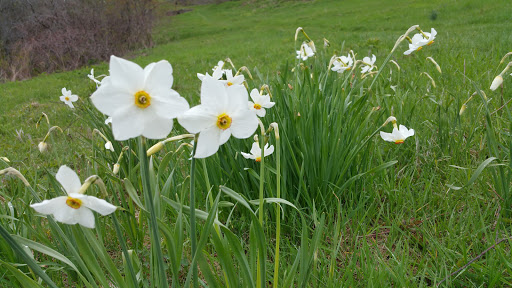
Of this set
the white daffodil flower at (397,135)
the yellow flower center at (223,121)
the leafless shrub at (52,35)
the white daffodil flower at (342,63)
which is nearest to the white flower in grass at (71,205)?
the yellow flower center at (223,121)

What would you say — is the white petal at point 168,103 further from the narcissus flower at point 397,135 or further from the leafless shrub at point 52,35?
the leafless shrub at point 52,35

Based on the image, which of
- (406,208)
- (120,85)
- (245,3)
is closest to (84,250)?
(120,85)

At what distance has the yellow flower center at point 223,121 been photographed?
804 millimetres

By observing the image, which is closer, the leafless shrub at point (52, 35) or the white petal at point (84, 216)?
the white petal at point (84, 216)

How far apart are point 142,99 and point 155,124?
0.17 ft

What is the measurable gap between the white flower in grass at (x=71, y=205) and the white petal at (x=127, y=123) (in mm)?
159

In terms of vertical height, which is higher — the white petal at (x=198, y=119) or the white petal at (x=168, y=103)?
the white petal at (x=168, y=103)

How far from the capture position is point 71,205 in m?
0.78

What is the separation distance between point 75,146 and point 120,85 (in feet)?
11.4

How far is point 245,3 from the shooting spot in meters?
30.9

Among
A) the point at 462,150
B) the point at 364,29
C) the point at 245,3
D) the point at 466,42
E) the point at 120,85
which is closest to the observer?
the point at 120,85

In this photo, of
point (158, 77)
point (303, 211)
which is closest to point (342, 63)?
point (303, 211)

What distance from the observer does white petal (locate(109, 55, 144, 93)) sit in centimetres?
68

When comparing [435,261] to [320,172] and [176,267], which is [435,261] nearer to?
[320,172]
